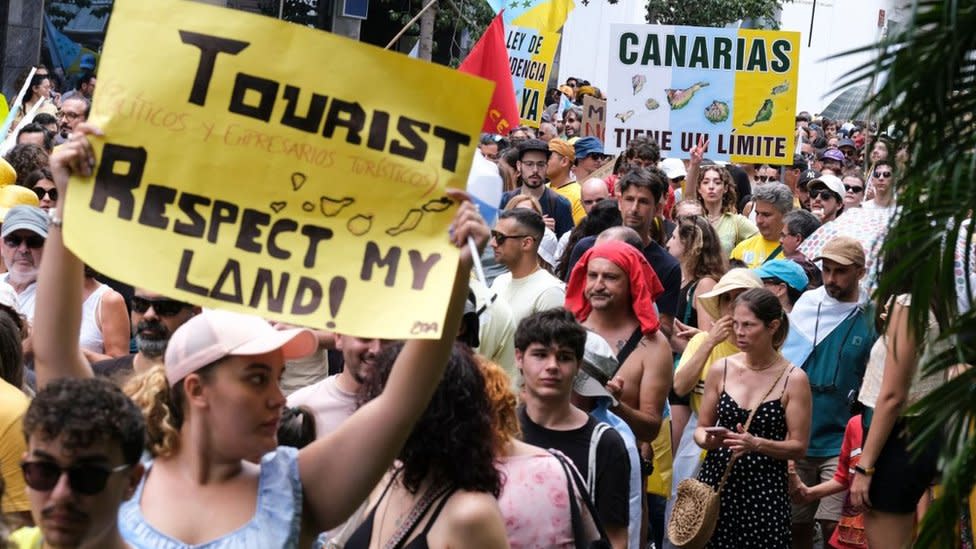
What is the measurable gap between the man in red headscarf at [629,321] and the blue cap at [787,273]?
4.59ft

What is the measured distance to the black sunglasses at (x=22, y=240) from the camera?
281 inches

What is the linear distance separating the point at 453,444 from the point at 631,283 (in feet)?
11.3

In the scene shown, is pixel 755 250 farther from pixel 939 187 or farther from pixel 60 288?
pixel 60 288

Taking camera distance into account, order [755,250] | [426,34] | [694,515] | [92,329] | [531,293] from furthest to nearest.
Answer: [426,34] → [755,250] → [531,293] → [694,515] → [92,329]

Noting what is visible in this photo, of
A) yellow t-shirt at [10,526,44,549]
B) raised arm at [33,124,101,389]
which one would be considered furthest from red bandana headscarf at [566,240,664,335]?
yellow t-shirt at [10,526,44,549]

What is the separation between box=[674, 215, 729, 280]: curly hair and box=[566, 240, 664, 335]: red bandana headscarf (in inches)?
79.2

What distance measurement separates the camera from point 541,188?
11.9 meters

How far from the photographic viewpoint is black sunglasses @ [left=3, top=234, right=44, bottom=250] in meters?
7.12

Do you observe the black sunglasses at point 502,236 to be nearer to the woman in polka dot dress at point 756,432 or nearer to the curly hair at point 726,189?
the woman in polka dot dress at point 756,432

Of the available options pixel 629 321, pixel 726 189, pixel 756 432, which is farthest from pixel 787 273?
pixel 726 189

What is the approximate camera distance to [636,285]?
755 cm

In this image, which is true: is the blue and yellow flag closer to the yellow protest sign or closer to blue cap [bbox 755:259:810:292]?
blue cap [bbox 755:259:810:292]

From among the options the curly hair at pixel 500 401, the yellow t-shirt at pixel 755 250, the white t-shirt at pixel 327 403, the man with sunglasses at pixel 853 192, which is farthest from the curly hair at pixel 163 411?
the man with sunglasses at pixel 853 192

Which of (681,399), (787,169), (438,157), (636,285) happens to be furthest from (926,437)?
(787,169)
